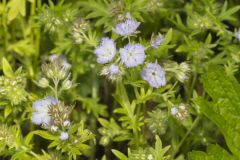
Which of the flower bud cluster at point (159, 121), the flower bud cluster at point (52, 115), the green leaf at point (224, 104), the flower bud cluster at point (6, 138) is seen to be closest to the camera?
the flower bud cluster at point (52, 115)

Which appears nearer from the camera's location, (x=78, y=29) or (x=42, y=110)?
(x=42, y=110)

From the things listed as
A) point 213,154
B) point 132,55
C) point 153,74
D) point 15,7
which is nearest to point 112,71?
point 132,55

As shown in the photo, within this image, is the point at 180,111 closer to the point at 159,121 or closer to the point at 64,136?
the point at 159,121

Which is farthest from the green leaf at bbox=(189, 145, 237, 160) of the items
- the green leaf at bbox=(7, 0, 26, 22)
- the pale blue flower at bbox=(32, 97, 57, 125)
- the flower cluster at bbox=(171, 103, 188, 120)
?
the green leaf at bbox=(7, 0, 26, 22)

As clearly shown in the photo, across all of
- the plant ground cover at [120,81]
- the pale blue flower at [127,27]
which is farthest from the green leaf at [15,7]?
the pale blue flower at [127,27]

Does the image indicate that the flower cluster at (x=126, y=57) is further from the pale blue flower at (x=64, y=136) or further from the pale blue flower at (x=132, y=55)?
the pale blue flower at (x=64, y=136)

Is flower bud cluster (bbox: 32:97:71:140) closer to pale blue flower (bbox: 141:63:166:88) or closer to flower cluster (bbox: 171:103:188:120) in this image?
pale blue flower (bbox: 141:63:166:88)
